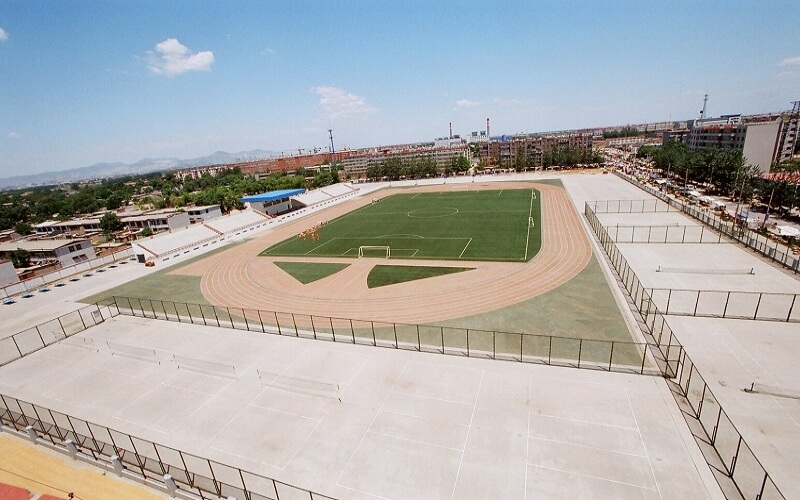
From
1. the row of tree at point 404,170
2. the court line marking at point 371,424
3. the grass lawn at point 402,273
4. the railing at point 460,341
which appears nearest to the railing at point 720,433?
the railing at point 460,341

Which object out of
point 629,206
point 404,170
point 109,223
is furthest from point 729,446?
point 404,170

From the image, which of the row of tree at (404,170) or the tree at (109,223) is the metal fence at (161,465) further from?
the row of tree at (404,170)

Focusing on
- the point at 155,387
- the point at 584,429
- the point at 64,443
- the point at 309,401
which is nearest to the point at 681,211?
the point at 584,429

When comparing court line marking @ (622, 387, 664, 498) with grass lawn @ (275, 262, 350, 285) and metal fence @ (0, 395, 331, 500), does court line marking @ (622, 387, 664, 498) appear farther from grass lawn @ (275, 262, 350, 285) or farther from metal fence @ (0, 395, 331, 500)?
grass lawn @ (275, 262, 350, 285)

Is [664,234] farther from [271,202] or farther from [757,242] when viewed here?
[271,202]

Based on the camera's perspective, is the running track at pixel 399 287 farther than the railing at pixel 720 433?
Yes

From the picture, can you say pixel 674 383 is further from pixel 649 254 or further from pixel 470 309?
pixel 649 254

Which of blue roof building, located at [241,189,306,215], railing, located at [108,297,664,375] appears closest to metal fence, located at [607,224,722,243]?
railing, located at [108,297,664,375]
